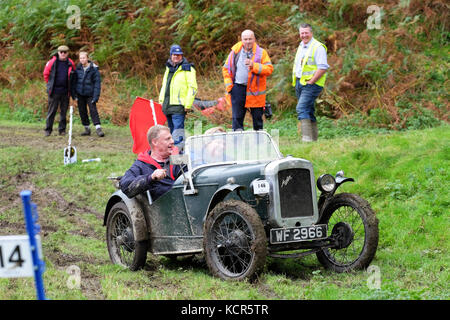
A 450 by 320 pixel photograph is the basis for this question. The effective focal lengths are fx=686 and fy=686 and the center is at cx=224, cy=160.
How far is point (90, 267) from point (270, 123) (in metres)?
9.80

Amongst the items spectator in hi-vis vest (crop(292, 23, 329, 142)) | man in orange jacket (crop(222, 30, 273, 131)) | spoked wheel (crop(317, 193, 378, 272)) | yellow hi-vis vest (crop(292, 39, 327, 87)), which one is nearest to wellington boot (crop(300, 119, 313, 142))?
spectator in hi-vis vest (crop(292, 23, 329, 142))

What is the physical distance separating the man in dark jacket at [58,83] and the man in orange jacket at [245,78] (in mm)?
6484

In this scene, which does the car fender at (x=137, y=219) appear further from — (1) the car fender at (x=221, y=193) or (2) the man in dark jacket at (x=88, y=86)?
(2) the man in dark jacket at (x=88, y=86)

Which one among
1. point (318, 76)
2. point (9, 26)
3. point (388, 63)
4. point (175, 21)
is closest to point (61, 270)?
point (318, 76)

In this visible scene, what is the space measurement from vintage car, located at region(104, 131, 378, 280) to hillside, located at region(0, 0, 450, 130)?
747 cm

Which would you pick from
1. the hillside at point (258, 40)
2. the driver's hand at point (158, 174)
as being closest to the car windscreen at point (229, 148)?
the driver's hand at point (158, 174)

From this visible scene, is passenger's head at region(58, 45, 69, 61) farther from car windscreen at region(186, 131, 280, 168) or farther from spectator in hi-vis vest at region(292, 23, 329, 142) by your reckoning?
car windscreen at region(186, 131, 280, 168)

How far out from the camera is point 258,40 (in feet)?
67.8

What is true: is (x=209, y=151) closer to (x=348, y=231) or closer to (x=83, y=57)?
(x=348, y=231)

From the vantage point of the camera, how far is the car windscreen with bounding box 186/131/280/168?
791cm

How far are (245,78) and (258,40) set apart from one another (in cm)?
893

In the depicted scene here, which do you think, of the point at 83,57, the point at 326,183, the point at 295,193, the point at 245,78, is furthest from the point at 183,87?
the point at 295,193
